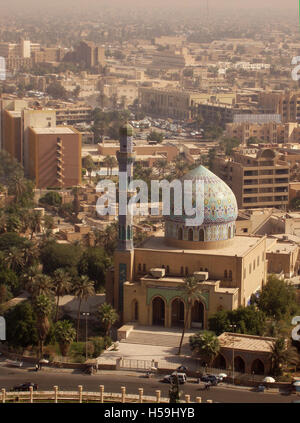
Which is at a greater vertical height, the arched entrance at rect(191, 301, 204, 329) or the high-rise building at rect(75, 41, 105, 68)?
the high-rise building at rect(75, 41, 105, 68)

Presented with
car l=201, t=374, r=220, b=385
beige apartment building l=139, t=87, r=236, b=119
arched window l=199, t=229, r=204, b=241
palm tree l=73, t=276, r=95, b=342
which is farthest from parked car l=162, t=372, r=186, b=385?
beige apartment building l=139, t=87, r=236, b=119

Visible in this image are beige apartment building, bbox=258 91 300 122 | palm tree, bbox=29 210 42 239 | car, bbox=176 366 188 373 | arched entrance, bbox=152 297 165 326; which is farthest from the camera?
beige apartment building, bbox=258 91 300 122

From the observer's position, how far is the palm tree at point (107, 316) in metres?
34.3

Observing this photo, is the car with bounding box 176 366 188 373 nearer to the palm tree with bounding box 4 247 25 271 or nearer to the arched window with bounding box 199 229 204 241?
the arched window with bounding box 199 229 204 241

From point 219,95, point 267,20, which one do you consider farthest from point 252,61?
point 219,95

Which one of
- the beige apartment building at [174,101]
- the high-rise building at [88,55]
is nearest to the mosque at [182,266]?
the beige apartment building at [174,101]

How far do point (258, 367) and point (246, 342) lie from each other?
1040 mm

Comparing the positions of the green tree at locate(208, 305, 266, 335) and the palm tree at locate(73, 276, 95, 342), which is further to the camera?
the palm tree at locate(73, 276, 95, 342)

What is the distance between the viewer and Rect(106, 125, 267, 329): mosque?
34844 mm

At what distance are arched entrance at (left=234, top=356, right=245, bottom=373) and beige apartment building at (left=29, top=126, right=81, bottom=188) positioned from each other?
35.4 metres

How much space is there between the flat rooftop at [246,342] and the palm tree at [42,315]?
520 cm

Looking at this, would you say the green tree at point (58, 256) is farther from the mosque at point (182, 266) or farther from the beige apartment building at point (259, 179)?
the beige apartment building at point (259, 179)

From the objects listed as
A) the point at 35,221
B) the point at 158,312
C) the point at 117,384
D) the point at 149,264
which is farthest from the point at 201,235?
the point at 35,221
